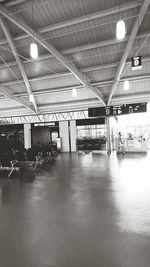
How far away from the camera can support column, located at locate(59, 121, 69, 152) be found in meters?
16.1

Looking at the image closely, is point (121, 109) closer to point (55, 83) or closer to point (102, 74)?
point (102, 74)

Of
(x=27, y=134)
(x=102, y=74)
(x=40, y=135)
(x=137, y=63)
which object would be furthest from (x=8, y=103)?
(x=137, y=63)

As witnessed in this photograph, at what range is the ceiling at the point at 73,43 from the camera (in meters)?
5.94

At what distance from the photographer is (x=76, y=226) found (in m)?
2.77

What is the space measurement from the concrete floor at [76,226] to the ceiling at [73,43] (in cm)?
543

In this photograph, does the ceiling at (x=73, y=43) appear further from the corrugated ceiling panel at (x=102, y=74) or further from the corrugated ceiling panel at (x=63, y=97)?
the corrugated ceiling panel at (x=63, y=97)

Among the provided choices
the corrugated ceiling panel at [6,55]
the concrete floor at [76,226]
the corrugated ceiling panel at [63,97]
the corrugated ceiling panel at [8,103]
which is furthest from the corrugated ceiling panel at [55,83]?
the concrete floor at [76,226]

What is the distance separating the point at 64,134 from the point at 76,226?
44.2 feet

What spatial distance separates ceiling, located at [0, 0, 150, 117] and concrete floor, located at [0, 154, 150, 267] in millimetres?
5432

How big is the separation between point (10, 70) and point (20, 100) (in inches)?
173

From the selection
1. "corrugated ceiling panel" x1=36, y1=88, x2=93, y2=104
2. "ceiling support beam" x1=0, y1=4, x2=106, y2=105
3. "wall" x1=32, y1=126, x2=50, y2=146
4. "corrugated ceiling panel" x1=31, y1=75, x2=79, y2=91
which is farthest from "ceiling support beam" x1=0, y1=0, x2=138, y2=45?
"wall" x1=32, y1=126, x2=50, y2=146

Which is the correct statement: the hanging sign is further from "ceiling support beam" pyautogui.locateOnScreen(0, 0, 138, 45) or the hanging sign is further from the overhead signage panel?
the overhead signage panel

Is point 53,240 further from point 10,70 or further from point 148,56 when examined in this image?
point 10,70

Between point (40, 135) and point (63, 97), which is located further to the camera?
point (40, 135)
